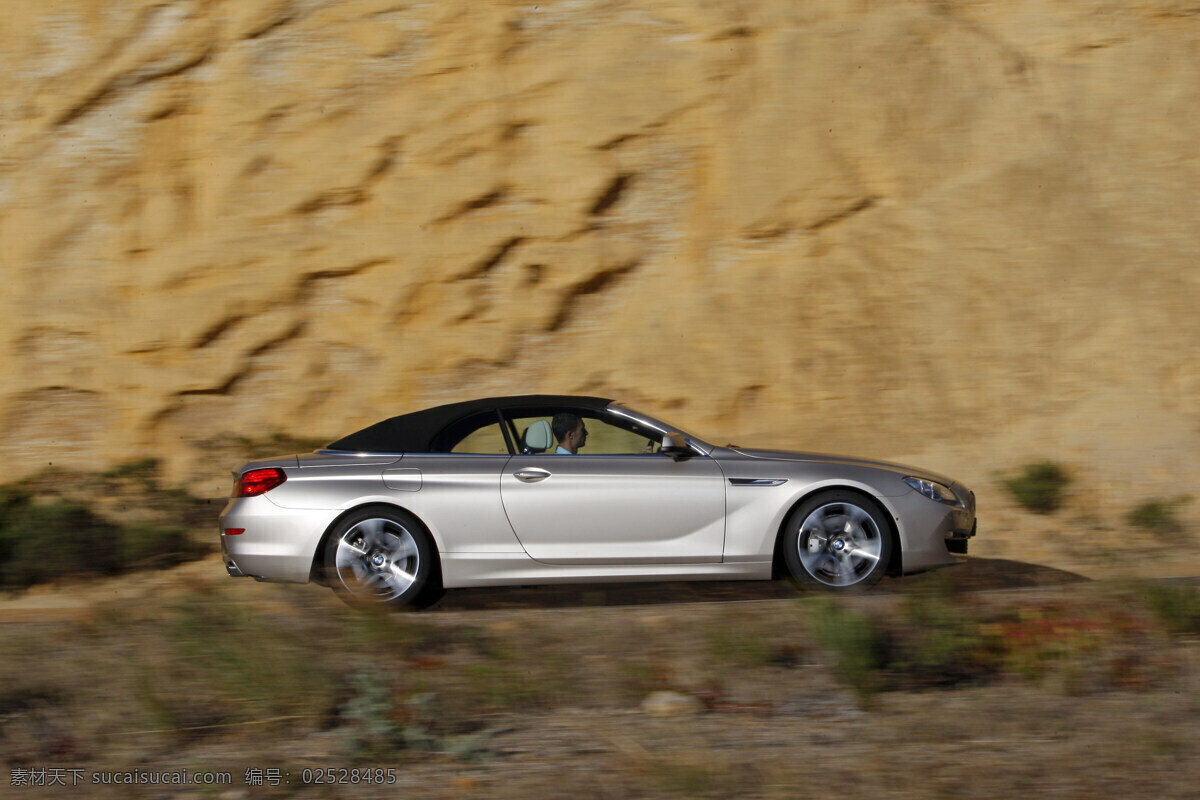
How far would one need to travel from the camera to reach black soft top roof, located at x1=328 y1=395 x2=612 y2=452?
22.4 ft

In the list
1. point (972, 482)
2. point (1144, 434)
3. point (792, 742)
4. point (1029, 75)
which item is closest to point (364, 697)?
point (792, 742)

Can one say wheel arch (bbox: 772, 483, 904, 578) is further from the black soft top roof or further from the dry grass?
the black soft top roof

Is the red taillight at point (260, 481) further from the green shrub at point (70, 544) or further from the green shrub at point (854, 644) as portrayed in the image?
the green shrub at point (70, 544)

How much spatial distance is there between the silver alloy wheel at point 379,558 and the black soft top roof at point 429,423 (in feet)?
1.60

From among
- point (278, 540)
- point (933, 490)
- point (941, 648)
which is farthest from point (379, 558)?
point (933, 490)

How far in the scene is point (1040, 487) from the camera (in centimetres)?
1145

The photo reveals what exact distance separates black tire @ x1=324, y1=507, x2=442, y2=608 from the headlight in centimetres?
285

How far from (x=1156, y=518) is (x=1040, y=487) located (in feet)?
3.75

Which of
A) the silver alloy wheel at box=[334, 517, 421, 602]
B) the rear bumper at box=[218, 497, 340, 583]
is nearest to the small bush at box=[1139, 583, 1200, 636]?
the silver alloy wheel at box=[334, 517, 421, 602]

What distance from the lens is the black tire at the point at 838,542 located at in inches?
266

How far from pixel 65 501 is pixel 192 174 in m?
6.65

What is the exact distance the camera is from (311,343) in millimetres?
14602

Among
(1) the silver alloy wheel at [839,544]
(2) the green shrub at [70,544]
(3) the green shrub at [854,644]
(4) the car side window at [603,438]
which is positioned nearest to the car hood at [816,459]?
(1) the silver alloy wheel at [839,544]

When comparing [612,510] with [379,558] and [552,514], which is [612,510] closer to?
[552,514]
